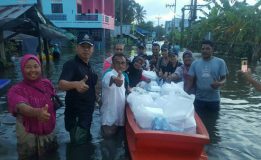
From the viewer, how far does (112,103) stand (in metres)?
5.00

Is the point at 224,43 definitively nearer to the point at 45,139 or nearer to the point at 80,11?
→ the point at 80,11

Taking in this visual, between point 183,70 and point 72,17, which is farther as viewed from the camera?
point 72,17

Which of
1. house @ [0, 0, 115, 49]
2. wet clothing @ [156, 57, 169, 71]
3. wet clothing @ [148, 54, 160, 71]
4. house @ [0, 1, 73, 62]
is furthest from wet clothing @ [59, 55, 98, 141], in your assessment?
house @ [0, 0, 115, 49]

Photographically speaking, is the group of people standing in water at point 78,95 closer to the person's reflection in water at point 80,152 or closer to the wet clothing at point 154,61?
the person's reflection in water at point 80,152

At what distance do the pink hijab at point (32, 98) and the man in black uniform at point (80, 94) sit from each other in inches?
13.0

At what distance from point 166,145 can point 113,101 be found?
1438 millimetres

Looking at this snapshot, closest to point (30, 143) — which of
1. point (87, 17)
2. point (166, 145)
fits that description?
point (166, 145)

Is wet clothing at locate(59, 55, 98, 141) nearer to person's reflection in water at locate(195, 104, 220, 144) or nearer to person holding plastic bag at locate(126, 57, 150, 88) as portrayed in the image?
person holding plastic bag at locate(126, 57, 150, 88)

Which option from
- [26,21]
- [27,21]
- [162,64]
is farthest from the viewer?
[27,21]

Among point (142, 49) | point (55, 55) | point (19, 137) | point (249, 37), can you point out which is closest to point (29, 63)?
point (19, 137)

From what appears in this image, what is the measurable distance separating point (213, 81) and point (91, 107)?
2.50m

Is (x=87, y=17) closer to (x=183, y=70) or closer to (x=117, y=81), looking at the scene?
(x=183, y=70)

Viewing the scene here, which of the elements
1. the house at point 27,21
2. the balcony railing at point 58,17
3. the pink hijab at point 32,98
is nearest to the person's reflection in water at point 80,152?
the pink hijab at point 32,98

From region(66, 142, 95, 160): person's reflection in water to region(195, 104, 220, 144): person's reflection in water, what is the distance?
90.3 inches
